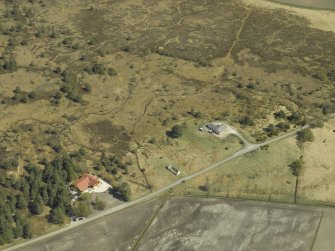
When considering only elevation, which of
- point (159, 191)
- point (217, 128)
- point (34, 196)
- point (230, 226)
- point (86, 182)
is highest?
point (217, 128)

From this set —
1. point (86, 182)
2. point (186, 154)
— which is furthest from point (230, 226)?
point (86, 182)

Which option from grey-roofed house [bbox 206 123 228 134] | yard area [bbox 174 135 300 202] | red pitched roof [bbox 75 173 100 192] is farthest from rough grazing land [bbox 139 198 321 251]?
grey-roofed house [bbox 206 123 228 134]

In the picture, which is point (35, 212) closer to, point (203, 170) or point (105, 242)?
point (105, 242)

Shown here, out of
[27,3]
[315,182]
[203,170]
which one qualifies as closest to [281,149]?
[315,182]

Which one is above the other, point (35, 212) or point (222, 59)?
point (222, 59)

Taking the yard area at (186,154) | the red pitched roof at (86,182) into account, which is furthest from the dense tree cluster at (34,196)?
the yard area at (186,154)

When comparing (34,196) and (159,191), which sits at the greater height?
(34,196)

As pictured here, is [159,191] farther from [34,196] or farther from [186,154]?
[34,196]
